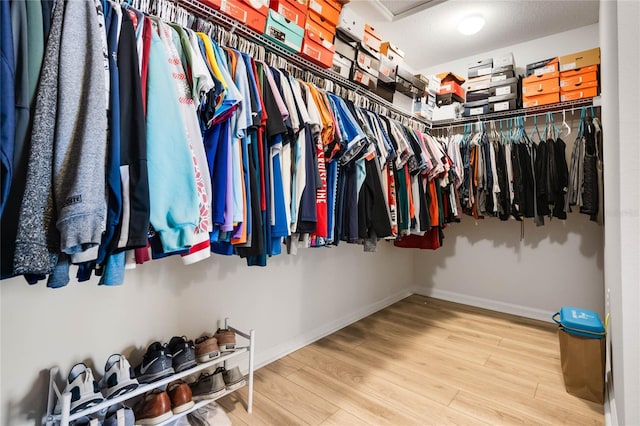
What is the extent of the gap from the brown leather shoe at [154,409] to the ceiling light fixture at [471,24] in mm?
3307

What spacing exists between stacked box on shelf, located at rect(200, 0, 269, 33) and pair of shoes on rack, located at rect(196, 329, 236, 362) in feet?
4.67

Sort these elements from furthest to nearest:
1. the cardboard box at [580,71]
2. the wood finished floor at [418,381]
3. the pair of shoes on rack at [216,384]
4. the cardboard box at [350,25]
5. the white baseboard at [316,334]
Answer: the cardboard box at [580,71], the white baseboard at [316,334], the cardboard box at [350,25], the wood finished floor at [418,381], the pair of shoes on rack at [216,384]

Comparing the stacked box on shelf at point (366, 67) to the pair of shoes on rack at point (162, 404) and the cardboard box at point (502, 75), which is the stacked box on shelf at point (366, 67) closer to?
the cardboard box at point (502, 75)

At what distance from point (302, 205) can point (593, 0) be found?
290 centimetres

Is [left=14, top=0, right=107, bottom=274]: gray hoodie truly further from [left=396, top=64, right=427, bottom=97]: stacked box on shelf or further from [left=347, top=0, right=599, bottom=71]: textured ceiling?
[left=347, top=0, right=599, bottom=71]: textured ceiling

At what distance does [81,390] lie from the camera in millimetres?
1073

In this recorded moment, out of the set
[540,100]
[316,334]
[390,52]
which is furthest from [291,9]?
[540,100]

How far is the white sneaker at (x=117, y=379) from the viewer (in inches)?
43.9

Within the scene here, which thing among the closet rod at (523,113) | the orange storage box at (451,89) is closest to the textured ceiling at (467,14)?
the orange storage box at (451,89)

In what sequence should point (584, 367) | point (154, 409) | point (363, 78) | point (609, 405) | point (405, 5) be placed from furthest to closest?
point (405, 5) → point (363, 78) → point (584, 367) → point (609, 405) → point (154, 409)

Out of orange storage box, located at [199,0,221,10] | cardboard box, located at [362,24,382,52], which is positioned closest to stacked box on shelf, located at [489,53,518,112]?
cardboard box, located at [362,24,382,52]

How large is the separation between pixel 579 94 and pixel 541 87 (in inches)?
10.8

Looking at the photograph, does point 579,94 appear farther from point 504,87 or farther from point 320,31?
point 320,31

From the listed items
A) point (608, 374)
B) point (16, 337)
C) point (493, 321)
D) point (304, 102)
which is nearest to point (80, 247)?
point (16, 337)
